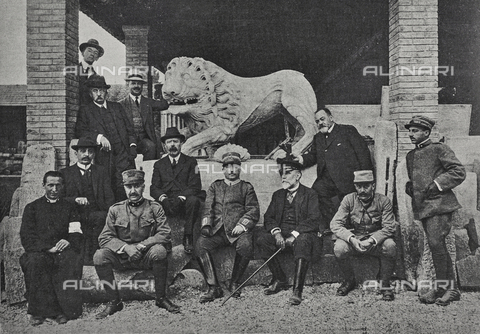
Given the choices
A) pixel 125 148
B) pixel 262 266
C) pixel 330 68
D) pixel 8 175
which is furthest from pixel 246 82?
pixel 330 68

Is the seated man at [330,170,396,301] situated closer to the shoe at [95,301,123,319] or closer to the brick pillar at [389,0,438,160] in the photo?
the brick pillar at [389,0,438,160]

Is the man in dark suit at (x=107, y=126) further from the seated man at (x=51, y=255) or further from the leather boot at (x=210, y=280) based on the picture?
the leather boot at (x=210, y=280)

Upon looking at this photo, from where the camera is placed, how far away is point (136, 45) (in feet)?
29.5

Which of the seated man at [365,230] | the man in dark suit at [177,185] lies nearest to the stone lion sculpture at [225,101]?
the man in dark suit at [177,185]

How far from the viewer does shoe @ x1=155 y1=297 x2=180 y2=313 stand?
191 inches

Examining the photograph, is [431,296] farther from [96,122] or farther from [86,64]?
[86,64]

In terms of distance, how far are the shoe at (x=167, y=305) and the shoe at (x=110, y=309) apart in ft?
1.23

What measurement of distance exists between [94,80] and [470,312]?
16.0 feet

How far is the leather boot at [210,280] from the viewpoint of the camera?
16.5 feet

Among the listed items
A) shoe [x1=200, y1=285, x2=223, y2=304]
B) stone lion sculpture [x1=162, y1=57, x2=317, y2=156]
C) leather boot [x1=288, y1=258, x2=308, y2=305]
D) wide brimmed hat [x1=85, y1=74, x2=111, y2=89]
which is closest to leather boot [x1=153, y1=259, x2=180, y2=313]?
shoe [x1=200, y1=285, x2=223, y2=304]

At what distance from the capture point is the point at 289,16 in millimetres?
8750

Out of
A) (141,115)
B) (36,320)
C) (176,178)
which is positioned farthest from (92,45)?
(36,320)

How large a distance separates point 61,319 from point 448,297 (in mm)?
3761

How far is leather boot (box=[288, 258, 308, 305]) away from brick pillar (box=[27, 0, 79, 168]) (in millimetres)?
3333
